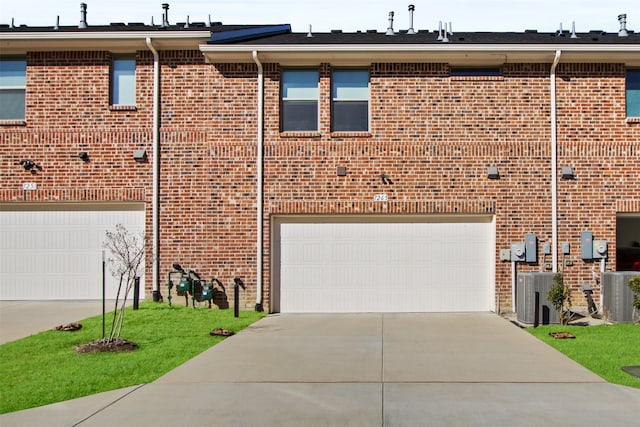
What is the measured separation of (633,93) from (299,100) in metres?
7.38

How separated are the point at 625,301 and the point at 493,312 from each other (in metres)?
2.63

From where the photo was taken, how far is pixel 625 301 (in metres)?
12.3

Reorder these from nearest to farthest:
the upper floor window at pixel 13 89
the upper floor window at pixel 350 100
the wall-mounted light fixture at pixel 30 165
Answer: the wall-mounted light fixture at pixel 30 165
the upper floor window at pixel 350 100
the upper floor window at pixel 13 89

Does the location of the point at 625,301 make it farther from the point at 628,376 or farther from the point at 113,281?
the point at 113,281

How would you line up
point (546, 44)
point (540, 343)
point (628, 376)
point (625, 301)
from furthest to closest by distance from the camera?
point (546, 44) → point (625, 301) → point (540, 343) → point (628, 376)

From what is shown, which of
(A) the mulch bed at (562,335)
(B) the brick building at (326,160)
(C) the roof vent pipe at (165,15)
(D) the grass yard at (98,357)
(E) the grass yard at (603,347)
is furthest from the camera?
(C) the roof vent pipe at (165,15)

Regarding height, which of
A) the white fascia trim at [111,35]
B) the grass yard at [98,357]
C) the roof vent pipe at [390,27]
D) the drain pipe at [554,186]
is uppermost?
the roof vent pipe at [390,27]

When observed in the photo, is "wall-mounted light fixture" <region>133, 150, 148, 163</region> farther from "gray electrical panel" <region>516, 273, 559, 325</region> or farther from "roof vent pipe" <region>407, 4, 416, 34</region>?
"gray electrical panel" <region>516, 273, 559, 325</region>

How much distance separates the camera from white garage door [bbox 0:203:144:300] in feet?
46.6

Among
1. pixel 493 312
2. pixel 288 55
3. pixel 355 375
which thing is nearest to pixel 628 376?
pixel 355 375

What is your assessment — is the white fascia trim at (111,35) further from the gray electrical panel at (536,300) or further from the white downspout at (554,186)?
the gray electrical panel at (536,300)

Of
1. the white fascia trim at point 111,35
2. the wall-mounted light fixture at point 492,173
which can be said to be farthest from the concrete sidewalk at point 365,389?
the white fascia trim at point 111,35

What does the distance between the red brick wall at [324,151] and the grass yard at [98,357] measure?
68.7 inches

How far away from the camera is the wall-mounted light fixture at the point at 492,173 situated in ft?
44.6
